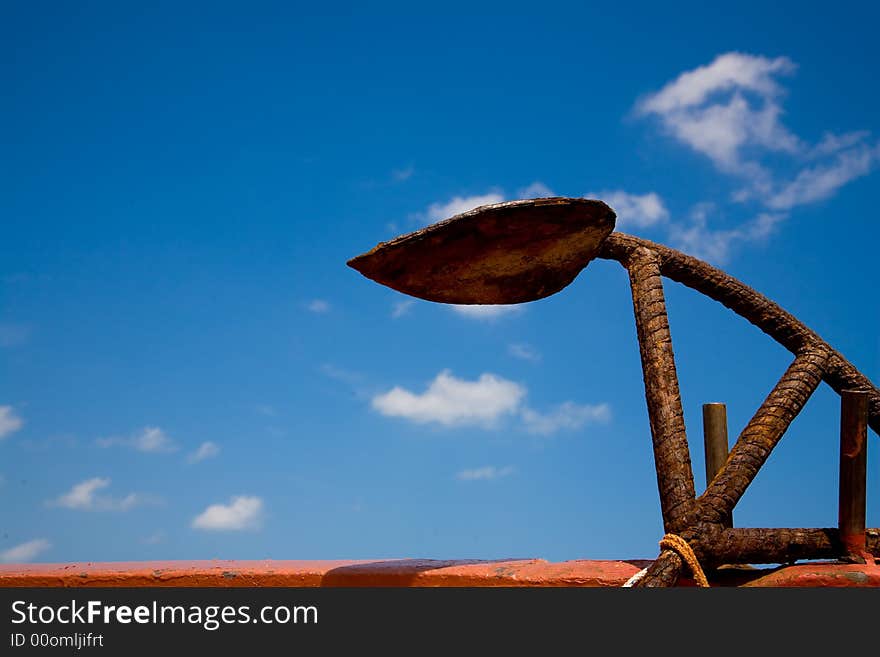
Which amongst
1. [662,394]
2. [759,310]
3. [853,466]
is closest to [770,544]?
[853,466]

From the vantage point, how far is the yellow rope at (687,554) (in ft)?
10.1

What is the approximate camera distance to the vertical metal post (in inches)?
169

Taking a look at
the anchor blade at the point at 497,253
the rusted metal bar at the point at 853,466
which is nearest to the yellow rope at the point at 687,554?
the rusted metal bar at the point at 853,466

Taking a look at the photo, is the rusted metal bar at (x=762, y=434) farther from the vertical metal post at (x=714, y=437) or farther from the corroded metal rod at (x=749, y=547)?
the vertical metal post at (x=714, y=437)

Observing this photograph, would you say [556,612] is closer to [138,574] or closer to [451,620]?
[451,620]

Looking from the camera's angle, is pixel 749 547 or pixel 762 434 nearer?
pixel 749 547

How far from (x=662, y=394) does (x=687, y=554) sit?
65 cm

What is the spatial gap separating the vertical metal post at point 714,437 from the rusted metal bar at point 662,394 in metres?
1.08

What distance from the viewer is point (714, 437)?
4.34 m

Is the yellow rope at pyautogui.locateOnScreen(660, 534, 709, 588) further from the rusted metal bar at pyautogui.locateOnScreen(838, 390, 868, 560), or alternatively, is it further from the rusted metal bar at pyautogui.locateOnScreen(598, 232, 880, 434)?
the rusted metal bar at pyautogui.locateOnScreen(598, 232, 880, 434)

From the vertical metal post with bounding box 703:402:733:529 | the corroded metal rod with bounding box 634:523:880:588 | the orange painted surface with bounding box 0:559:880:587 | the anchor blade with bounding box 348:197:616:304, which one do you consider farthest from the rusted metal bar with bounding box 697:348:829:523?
the anchor blade with bounding box 348:197:616:304

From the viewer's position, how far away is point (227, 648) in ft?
9.90

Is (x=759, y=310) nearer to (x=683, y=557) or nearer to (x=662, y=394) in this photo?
(x=662, y=394)

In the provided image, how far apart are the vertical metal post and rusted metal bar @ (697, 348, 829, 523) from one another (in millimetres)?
666
